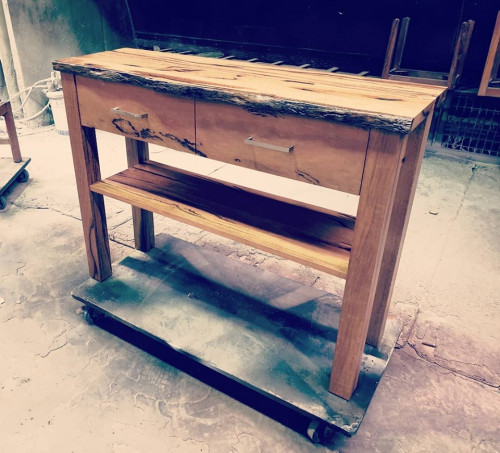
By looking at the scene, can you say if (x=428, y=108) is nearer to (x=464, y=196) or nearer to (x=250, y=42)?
(x=464, y=196)

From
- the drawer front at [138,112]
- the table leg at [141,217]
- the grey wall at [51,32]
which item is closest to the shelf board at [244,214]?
the table leg at [141,217]

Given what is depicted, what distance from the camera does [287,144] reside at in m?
1.17

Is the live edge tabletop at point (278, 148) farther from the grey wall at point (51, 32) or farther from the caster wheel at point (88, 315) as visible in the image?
the grey wall at point (51, 32)

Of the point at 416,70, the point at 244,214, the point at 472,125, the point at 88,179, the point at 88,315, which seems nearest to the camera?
the point at 244,214

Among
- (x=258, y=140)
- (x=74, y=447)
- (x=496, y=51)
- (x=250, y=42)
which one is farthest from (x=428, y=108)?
(x=250, y=42)

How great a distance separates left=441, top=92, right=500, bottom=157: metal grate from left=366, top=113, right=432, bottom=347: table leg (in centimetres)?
252

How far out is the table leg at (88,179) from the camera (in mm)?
1536

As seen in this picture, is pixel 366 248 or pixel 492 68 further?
pixel 492 68

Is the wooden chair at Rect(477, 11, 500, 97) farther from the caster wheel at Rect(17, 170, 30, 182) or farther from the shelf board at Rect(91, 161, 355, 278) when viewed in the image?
the caster wheel at Rect(17, 170, 30, 182)

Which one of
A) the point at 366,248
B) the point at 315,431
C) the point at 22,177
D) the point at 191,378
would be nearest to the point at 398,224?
the point at 366,248

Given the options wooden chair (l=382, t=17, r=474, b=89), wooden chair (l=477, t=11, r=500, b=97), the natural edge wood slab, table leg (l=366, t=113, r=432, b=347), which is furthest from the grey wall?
table leg (l=366, t=113, r=432, b=347)

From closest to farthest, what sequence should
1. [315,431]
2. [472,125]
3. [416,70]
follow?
[315,431], [416,70], [472,125]

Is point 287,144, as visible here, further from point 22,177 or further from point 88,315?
point 22,177

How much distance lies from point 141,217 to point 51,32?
3.14 metres
